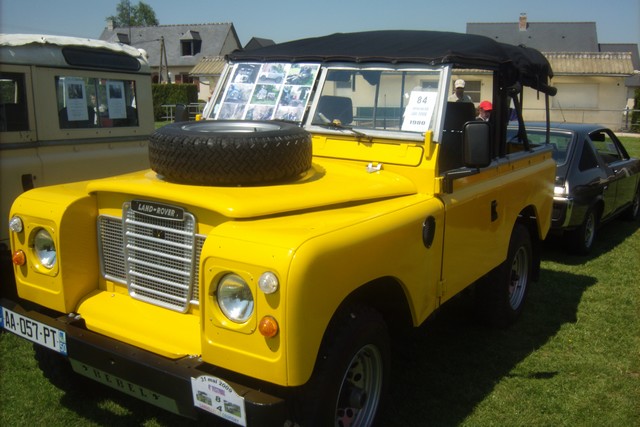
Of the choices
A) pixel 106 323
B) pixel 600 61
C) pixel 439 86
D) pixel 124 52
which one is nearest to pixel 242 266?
pixel 106 323

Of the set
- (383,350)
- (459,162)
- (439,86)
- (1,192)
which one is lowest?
(383,350)

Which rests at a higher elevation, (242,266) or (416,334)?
(242,266)

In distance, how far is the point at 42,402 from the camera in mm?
3881

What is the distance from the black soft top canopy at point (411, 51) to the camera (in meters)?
3.91

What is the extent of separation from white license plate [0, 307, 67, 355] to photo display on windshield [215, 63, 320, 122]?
77.4 inches

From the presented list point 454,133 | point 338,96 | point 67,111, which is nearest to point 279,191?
point 338,96

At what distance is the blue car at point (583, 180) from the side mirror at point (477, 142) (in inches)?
117

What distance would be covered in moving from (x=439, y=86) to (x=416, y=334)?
2.14 m

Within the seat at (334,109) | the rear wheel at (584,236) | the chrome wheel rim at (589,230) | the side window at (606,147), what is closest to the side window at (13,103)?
the seat at (334,109)

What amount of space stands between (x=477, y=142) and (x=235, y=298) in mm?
1770

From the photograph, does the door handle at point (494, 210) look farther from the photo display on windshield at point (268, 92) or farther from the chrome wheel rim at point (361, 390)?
the chrome wheel rim at point (361, 390)

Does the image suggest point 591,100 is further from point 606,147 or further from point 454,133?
point 454,133

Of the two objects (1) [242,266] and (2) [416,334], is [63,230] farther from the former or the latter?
(2) [416,334]

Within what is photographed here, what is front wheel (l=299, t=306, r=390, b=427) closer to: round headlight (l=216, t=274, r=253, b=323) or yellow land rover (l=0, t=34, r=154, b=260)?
round headlight (l=216, t=274, r=253, b=323)
